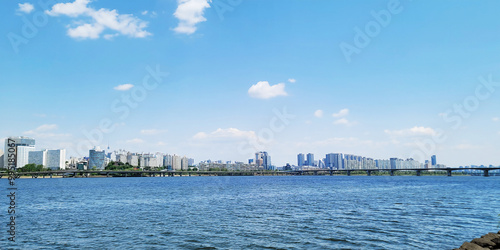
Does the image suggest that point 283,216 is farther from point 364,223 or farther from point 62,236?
point 62,236

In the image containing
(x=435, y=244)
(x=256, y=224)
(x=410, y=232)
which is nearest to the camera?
(x=435, y=244)

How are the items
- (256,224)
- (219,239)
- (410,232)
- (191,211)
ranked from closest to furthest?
(219,239) < (410,232) < (256,224) < (191,211)

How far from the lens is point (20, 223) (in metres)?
35.7

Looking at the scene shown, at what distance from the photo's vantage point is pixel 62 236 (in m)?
→ 28.2

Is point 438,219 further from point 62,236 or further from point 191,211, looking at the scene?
point 62,236

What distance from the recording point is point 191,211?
A: 44.4m

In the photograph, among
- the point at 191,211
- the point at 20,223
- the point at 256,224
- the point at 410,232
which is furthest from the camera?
the point at 191,211

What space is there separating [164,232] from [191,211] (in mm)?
14721

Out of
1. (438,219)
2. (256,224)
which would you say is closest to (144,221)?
(256,224)

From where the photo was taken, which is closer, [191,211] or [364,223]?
[364,223]

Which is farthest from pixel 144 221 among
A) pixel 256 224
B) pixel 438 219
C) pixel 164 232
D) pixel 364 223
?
pixel 438 219

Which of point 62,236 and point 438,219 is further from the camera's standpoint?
point 438,219

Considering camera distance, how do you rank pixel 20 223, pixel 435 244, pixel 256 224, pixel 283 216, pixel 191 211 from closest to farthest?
pixel 435 244 → pixel 256 224 → pixel 20 223 → pixel 283 216 → pixel 191 211

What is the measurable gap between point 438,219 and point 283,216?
17.0 metres
